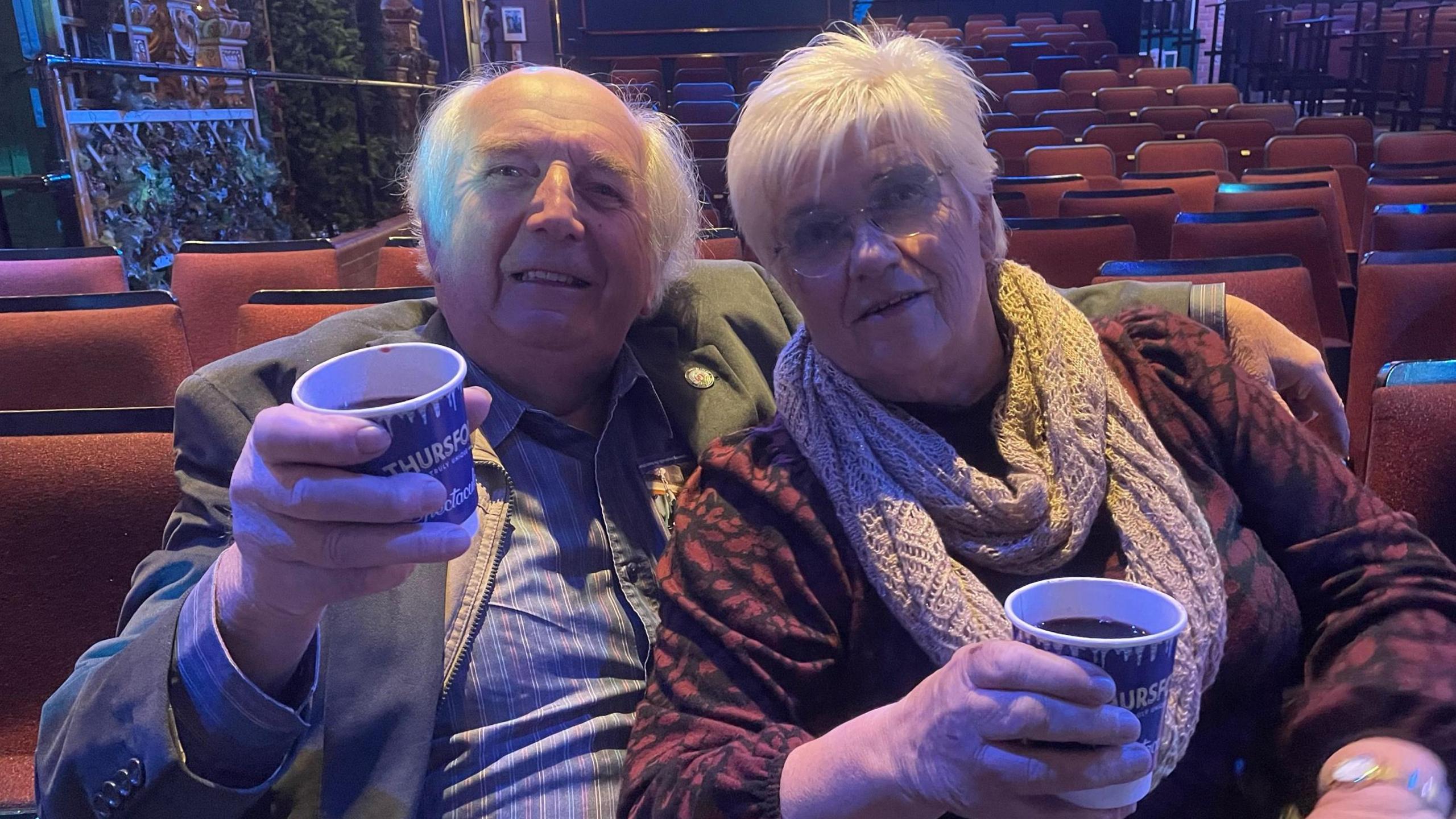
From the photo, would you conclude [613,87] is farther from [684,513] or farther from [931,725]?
[931,725]

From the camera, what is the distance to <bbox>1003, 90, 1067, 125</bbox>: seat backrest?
26.1ft

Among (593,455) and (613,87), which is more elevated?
(613,87)

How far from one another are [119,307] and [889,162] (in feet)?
5.34

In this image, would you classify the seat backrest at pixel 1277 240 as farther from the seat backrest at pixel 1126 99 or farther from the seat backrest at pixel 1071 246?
the seat backrest at pixel 1126 99

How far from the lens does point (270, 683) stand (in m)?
0.94

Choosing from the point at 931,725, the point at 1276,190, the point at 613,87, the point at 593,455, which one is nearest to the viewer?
the point at 931,725

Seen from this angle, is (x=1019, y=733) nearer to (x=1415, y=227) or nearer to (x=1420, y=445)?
(x=1420, y=445)

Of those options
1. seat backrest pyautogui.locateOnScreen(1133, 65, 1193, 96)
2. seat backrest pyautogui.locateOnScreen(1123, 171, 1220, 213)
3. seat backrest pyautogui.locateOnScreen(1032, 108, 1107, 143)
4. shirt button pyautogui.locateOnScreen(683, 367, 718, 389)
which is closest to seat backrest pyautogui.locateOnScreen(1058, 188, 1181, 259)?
seat backrest pyautogui.locateOnScreen(1123, 171, 1220, 213)

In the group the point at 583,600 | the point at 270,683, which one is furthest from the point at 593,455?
the point at 270,683

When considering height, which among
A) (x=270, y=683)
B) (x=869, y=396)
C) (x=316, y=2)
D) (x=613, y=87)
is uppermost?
(x=316, y=2)

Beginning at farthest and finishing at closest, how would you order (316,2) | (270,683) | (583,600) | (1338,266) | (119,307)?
(316,2) → (1338,266) → (119,307) → (583,600) → (270,683)

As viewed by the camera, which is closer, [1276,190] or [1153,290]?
[1153,290]

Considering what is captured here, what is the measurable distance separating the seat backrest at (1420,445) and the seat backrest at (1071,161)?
4.17 metres

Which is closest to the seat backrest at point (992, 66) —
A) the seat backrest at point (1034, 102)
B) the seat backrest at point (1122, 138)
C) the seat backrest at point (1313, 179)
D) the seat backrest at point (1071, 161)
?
the seat backrest at point (1034, 102)
